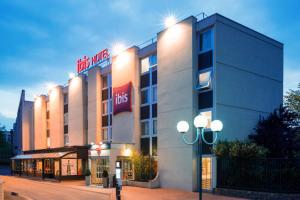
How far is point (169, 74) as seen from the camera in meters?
27.2

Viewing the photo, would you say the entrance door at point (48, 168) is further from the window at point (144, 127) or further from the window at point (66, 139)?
the window at point (144, 127)

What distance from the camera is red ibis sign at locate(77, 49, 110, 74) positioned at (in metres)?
37.8

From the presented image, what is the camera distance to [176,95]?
2642 centimetres

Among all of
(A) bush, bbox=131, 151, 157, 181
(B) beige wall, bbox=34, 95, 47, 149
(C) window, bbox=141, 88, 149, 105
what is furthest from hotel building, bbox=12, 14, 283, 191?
(B) beige wall, bbox=34, 95, 47, 149

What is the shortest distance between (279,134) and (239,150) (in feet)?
16.7

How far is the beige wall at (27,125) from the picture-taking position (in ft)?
182

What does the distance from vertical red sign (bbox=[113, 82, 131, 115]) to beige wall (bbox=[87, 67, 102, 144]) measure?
4.48 meters

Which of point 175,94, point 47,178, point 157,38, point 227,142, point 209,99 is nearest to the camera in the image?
point 227,142

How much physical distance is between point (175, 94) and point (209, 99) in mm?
3054

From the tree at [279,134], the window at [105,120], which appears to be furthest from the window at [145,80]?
the tree at [279,134]

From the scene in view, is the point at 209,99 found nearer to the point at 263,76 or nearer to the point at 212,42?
the point at 212,42

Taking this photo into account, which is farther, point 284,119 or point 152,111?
point 152,111

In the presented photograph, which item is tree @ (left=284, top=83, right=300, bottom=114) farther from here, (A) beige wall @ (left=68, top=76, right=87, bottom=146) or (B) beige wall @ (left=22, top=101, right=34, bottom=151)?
(B) beige wall @ (left=22, top=101, right=34, bottom=151)

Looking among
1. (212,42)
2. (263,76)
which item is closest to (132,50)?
(212,42)
